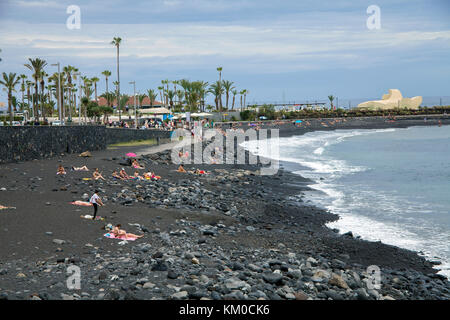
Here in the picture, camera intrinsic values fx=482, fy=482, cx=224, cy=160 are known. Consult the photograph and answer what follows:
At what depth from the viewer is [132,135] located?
44438 mm

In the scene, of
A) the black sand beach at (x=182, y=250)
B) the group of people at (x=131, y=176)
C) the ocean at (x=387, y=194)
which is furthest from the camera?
the group of people at (x=131, y=176)

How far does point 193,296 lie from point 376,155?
43903 mm

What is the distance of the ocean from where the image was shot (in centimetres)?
1627

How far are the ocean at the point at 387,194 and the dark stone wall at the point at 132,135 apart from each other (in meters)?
12.0

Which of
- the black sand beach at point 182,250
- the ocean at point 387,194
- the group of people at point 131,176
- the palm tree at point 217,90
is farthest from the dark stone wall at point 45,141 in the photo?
the palm tree at point 217,90

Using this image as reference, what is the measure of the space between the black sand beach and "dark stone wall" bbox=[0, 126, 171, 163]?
386cm

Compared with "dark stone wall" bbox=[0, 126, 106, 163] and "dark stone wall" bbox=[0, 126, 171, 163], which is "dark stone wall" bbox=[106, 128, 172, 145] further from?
"dark stone wall" bbox=[0, 126, 106, 163]

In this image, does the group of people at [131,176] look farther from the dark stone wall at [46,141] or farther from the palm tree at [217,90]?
the palm tree at [217,90]

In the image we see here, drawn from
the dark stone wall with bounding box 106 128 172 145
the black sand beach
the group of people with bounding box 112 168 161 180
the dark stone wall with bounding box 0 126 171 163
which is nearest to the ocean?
the black sand beach

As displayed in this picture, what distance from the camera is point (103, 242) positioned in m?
11.0

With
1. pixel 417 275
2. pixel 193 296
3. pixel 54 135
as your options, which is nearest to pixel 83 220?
pixel 193 296

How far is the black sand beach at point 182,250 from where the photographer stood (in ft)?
28.2

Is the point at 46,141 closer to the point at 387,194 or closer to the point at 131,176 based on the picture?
the point at 131,176

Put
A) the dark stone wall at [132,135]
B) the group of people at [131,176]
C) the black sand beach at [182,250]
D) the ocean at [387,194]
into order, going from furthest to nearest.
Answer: the dark stone wall at [132,135], the group of people at [131,176], the ocean at [387,194], the black sand beach at [182,250]
